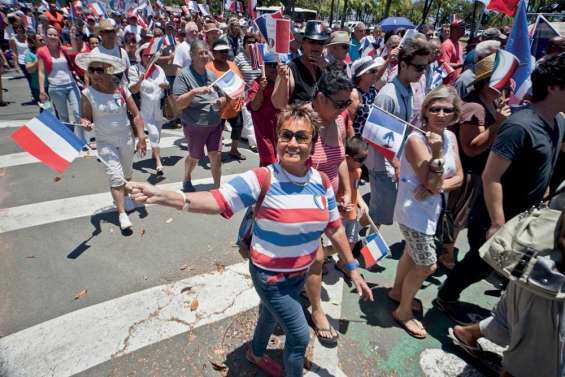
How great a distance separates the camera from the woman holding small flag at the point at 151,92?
6.02 metres

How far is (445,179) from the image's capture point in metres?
2.78

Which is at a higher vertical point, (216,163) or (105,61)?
(105,61)

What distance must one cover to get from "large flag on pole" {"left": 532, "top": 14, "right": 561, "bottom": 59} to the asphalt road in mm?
3057

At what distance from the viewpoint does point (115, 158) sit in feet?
14.0

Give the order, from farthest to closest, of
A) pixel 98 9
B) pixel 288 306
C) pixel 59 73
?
pixel 98 9 → pixel 59 73 → pixel 288 306

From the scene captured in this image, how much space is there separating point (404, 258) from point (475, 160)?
1.31 meters

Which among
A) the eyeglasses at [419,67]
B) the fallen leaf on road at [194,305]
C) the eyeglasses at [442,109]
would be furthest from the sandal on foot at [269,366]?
Answer: the eyeglasses at [419,67]

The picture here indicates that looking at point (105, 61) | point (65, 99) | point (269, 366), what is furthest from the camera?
point (65, 99)

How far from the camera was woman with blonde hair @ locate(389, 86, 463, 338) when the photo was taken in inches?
102

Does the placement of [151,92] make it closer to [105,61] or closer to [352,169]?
[105,61]

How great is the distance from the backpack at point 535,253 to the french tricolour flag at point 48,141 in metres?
3.45

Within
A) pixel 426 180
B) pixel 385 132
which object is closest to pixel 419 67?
pixel 385 132

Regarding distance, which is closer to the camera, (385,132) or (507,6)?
(385,132)

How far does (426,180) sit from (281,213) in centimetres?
128
